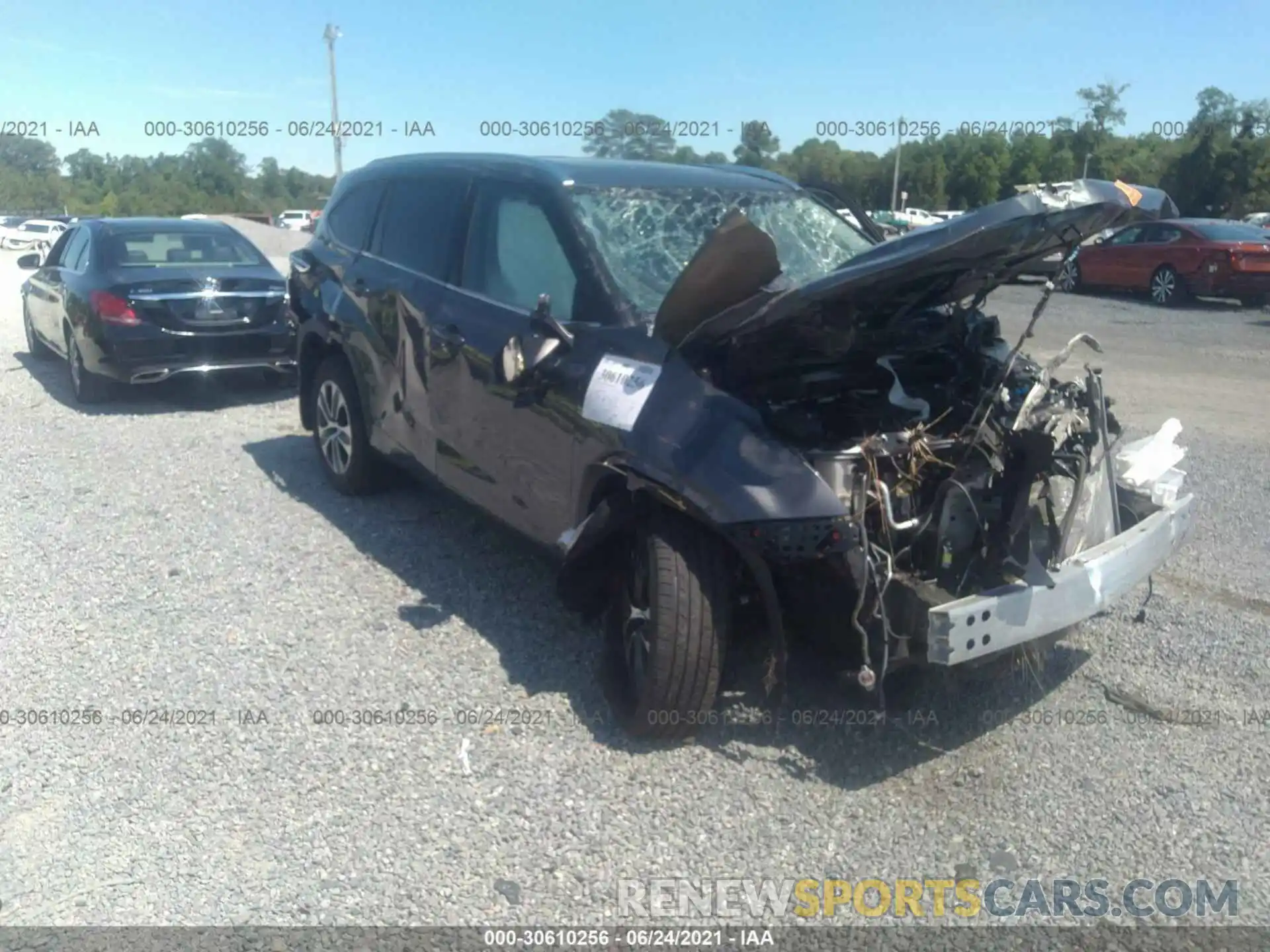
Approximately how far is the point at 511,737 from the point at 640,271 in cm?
186

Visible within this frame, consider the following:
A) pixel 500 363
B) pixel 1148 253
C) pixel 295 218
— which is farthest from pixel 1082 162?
pixel 500 363

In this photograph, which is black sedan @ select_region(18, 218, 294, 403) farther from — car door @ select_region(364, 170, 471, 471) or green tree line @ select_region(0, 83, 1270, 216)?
green tree line @ select_region(0, 83, 1270, 216)

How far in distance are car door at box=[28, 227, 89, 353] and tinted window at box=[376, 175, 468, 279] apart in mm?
4959

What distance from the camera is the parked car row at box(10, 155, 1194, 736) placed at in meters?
3.43

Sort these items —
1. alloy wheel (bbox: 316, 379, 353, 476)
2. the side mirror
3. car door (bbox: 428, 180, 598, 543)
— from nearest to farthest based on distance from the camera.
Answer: the side mirror < car door (bbox: 428, 180, 598, 543) < alloy wheel (bbox: 316, 379, 353, 476)

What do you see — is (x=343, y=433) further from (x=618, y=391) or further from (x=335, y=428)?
(x=618, y=391)

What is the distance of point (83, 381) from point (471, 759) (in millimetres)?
7004

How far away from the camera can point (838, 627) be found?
3617 mm

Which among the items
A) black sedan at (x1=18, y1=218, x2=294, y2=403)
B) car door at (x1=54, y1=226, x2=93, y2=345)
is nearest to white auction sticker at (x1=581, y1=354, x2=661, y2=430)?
black sedan at (x1=18, y1=218, x2=294, y2=403)

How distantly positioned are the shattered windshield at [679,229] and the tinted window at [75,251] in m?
6.61

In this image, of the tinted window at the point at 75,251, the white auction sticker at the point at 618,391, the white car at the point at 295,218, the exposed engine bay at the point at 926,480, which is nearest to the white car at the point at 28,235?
the white car at the point at 295,218

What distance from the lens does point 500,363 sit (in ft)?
15.1
